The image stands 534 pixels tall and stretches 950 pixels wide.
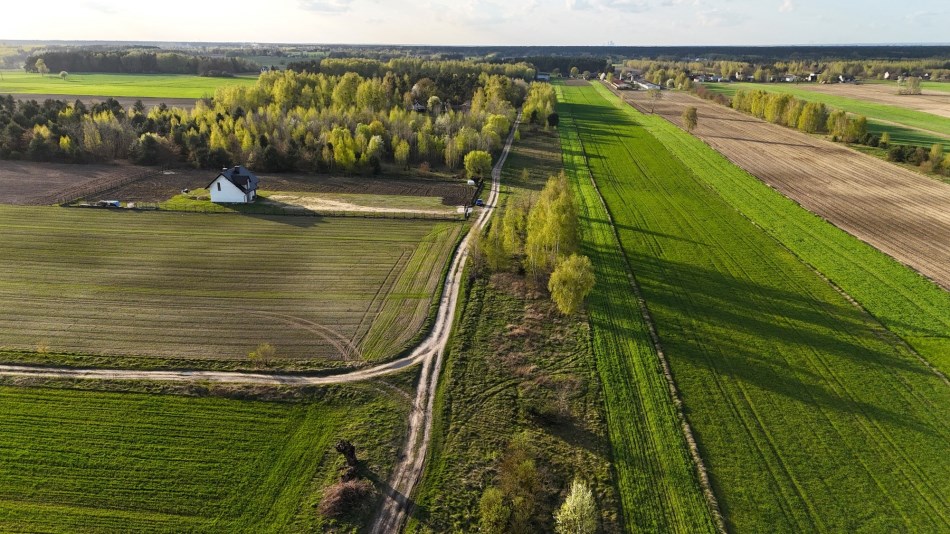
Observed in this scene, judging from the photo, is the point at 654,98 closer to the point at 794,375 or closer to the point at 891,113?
the point at 891,113

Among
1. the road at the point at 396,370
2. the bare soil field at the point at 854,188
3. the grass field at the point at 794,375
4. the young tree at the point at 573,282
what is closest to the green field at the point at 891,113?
the bare soil field at the point at 854,188

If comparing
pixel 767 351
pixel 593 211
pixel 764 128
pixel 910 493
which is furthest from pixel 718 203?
pixel 764 128

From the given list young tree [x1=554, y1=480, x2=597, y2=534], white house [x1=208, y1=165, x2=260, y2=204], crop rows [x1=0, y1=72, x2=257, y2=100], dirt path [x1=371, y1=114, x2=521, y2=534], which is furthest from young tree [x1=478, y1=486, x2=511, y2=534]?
crop rows [x1=0, y1=72, x2=257, y2=100]

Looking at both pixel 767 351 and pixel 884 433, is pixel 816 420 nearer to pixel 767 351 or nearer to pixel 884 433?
pixel 884 433

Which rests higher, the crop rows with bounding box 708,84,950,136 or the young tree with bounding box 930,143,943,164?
the crop rows with bounding box 708,84,950,136

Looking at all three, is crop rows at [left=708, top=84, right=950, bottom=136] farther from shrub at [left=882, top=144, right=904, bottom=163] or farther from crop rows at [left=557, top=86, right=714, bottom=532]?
crop rows at [left=557, top=86, right=714, bottom=532]

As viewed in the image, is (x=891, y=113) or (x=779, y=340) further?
(x=891, y=113)

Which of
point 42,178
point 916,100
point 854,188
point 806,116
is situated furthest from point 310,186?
point 916,100
